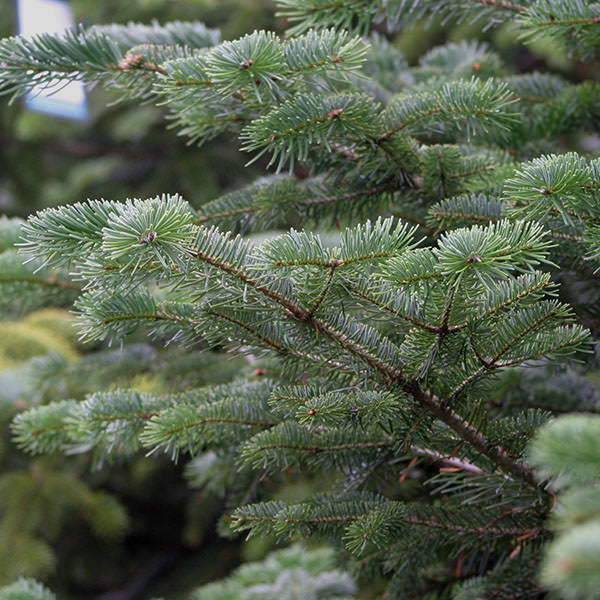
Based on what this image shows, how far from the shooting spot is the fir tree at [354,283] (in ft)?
1.92

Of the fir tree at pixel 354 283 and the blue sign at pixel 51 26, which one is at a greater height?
the blue sign at pixel 51 26

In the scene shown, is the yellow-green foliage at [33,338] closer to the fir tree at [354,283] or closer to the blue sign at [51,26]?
the blue sign at [51,26]

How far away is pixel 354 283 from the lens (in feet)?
1.99

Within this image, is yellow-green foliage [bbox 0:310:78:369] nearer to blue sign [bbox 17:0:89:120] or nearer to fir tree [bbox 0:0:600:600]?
blue sign [bbox 17:0:89:120]

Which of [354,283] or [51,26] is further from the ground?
[51,26]

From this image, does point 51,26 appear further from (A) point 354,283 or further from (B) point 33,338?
(A) point 354,283

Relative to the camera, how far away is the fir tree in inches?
23.0

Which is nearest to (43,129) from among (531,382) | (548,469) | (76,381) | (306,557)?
(76,381)

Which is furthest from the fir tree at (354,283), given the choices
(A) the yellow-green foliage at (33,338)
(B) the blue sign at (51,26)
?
(A) the yellow-green foliage at (33,338)

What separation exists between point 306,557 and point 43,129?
6.14ft

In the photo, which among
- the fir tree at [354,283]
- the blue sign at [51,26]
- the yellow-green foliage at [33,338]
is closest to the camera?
the fir tree at [354,283]

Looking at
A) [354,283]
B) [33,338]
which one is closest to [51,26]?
[33,338]

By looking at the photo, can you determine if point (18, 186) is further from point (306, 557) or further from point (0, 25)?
point (306, 557)

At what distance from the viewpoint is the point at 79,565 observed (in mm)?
2227
